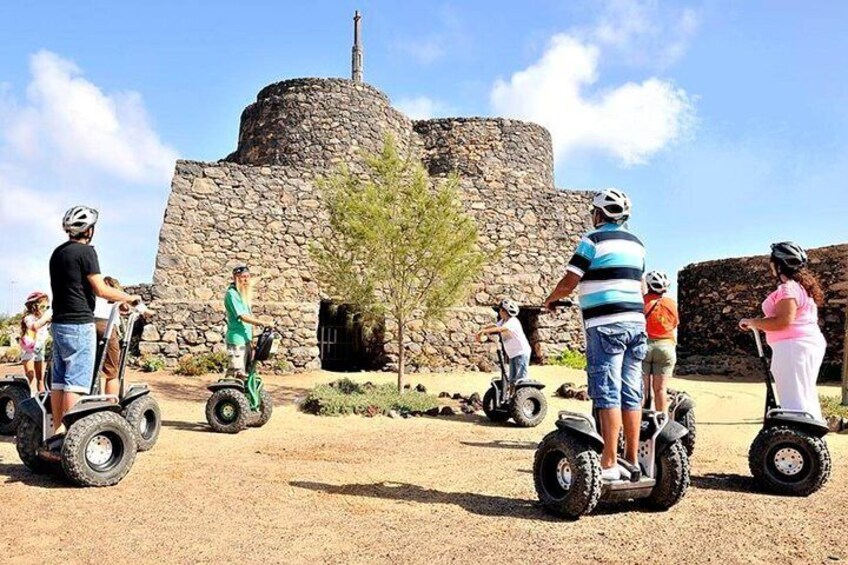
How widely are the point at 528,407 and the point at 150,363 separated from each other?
8.99 metres

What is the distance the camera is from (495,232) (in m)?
18.4

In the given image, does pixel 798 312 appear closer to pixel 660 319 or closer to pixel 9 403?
pixel 660 319

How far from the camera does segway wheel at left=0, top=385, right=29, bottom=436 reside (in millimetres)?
7668

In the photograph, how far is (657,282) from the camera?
24.2 ft

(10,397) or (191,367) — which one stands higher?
(191,367)

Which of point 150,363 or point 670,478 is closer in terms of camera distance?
point 670,478

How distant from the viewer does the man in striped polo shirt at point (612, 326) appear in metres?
4.52

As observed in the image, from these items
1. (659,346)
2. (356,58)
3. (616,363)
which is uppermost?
(356,58)

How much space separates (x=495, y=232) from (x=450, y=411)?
8.65 metres

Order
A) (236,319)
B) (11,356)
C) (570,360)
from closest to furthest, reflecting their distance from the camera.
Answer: (236,319) < (11,356) < (570,360)

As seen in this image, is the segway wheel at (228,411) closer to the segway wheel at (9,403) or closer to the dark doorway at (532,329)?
the segway wheel at (9,403)

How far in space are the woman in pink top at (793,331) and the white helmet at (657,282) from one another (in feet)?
5.46

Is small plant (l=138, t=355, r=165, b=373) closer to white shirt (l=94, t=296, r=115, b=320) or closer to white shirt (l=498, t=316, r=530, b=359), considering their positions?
white shirt (l=94, t=296, r=115, b=320)

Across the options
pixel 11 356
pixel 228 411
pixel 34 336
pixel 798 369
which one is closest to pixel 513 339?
pixel 228 411
